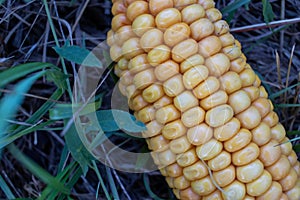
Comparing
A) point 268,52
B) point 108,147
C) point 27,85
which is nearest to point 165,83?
point 27,85

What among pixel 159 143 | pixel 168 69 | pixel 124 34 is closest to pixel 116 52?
pixel 124 34

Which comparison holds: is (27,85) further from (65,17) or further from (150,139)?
(65,17)

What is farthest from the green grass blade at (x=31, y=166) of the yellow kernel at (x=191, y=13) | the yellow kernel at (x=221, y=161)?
the yellow kernel at (x=191, y=13)

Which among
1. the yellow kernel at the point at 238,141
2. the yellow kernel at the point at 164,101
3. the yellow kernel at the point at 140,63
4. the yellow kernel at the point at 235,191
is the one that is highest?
the yellow kernel at the point at 140,63

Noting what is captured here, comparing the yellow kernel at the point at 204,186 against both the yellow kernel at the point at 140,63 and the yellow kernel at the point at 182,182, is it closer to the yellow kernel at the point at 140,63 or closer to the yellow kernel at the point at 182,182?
the yellow kernel at the point at 182,182

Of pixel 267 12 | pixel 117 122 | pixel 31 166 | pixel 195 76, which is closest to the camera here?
pixel 31 166

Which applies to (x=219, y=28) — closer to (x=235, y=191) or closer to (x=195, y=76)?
(x=195, y=76)

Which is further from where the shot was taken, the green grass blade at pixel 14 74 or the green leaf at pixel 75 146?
the green leaf at pixel 75 146

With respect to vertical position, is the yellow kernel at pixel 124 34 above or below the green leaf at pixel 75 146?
above
